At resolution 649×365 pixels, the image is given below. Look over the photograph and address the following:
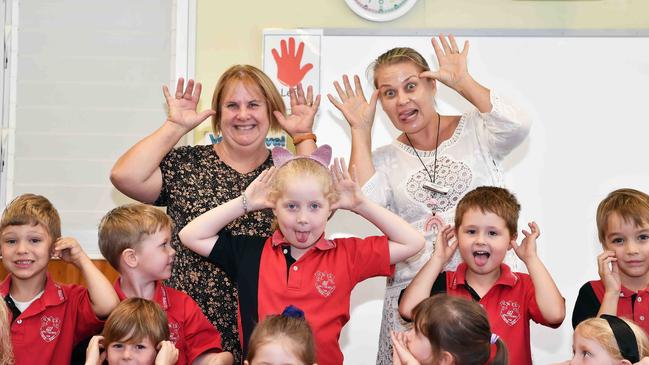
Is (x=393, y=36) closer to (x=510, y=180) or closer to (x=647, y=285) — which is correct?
(x=510, y=180)

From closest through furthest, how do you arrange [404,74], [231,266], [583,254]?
1. [231,266]
2. [404,74]
3. [583,254]

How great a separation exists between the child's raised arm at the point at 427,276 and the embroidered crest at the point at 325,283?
0.84 feet

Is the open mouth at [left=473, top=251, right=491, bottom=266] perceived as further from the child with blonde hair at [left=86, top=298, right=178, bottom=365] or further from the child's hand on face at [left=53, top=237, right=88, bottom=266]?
the child's hand on face at [left=53, top=237, right=88, bottom=266]

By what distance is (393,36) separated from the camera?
400cm

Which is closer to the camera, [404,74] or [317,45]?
[404,74]

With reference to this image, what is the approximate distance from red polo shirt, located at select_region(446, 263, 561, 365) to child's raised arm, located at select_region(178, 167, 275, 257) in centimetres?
66

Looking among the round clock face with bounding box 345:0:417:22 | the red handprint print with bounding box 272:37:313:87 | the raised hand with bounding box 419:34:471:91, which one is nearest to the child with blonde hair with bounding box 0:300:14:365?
the raised hand with bounding box 419:34:471:91

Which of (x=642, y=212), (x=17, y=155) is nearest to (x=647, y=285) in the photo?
(x=642, y=212)

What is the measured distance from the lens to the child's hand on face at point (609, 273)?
261 centimetres

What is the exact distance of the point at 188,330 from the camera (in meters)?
2.58

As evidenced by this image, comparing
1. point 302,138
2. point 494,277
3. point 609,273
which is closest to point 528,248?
→ point 494,277

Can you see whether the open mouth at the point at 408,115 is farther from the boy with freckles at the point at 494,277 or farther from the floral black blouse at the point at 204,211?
the floral black blouse at the point at 204,211

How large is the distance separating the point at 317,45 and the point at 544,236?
1.40 meters

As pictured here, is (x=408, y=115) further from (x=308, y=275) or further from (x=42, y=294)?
(x=42, y=294)
